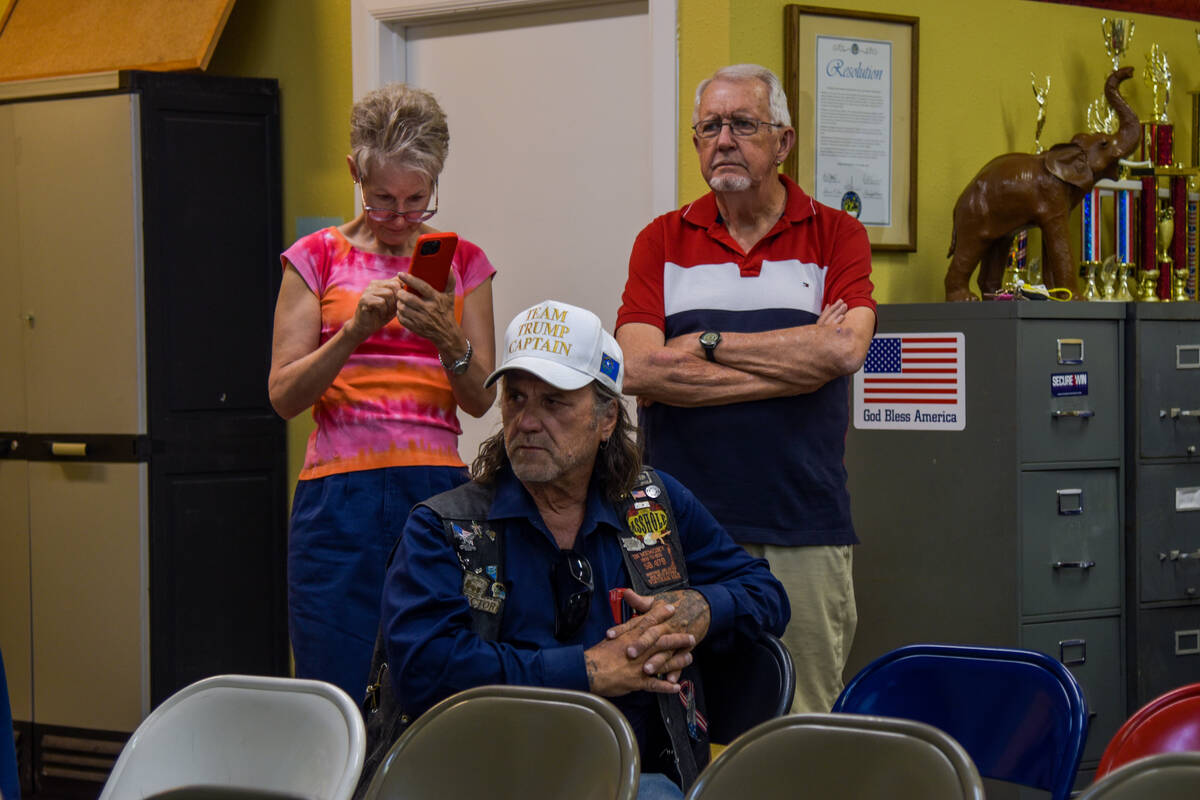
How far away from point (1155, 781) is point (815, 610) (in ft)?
5.12

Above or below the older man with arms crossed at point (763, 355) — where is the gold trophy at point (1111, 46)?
above

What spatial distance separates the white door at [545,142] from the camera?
4031 millimetres

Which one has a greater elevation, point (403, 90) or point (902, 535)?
point (403, 90)

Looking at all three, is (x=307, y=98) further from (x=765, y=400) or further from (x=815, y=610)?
(x=815, y=610)

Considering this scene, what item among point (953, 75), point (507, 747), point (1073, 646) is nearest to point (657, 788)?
point (507, 747)

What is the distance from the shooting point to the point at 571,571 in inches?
88.7

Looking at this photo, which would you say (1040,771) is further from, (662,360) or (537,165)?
(537,165)

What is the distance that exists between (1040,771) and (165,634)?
9.71ft

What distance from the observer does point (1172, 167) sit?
4453 mm

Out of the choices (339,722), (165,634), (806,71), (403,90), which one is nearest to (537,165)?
(806,71)

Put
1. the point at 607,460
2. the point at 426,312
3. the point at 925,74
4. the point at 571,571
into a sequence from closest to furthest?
the point at 571,571 → the point at 607,460 → the point at 426,312 → the point at 925,74

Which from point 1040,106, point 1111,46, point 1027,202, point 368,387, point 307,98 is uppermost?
point 1111,46

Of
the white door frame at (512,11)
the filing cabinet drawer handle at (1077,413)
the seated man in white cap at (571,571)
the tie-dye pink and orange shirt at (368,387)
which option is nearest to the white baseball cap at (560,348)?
the seated man in white cap at (571,571)

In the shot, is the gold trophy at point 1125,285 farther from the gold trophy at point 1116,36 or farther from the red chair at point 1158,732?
the red chair at point 1158,732
